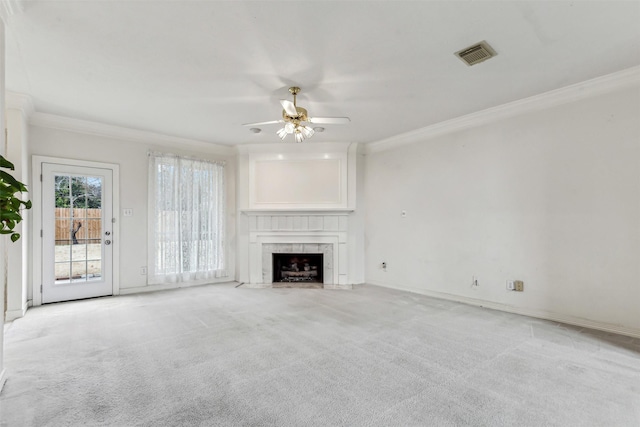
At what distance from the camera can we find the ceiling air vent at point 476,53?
2.58 meters

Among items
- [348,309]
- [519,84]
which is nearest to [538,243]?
[519,84]

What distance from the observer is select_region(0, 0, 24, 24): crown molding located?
2040 mm

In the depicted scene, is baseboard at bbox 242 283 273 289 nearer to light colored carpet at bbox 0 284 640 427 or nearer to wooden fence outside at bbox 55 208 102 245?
light colored carpet at bbox 0 284 640 427

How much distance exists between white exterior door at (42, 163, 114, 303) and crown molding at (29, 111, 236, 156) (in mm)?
548

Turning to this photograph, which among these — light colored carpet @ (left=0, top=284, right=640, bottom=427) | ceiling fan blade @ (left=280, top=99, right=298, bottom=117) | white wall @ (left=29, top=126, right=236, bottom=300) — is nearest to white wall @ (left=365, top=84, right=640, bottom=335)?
light colored carpet @ (left=0, top=284, right=640, bottom=427)

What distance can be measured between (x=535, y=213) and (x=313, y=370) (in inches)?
126

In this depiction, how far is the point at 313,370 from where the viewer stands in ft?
7.86

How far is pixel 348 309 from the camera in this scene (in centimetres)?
407

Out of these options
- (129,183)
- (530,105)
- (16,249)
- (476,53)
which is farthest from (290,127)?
(16,249)

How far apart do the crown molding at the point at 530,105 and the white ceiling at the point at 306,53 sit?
0.13 m

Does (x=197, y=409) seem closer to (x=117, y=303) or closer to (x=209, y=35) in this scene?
Result: (x=209, y=35)

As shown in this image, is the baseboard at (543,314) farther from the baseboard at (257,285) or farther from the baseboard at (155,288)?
the baseboard at (155,288)

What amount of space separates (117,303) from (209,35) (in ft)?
12.5

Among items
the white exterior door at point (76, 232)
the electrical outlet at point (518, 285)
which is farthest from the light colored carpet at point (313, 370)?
the white exterior door at point (76, 232)
